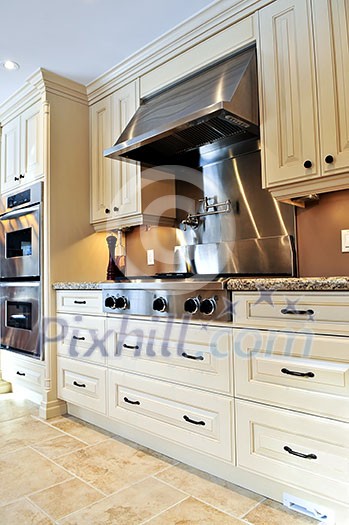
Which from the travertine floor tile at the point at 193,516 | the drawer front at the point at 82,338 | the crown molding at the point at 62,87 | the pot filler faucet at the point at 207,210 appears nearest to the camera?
the travertine floor tile at the point at 193,516

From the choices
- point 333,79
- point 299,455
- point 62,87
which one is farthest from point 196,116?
point 299,455

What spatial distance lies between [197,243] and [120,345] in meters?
0.93

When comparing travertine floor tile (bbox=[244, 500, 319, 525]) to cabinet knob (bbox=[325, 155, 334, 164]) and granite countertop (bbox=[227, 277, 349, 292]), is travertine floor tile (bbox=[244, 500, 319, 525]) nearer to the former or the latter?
granite countertop (bbox=[227, 277, 349, 292])

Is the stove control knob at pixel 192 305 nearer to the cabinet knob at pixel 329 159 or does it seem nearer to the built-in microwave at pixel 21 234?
the cabinet knob at pixel 329 159

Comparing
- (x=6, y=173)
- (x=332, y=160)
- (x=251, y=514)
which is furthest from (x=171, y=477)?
(x=6, y=173)

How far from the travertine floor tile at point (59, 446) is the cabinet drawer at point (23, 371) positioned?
2.04 feet

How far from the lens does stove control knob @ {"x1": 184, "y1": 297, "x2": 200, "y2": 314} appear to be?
6.00ft

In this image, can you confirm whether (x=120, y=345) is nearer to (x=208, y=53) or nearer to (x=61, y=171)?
(x=61, y=171)

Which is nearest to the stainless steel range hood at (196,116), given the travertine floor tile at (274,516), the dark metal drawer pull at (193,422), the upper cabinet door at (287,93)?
the upper cabinet door at (287,93)

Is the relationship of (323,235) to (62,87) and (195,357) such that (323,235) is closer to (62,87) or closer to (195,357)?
(195,357)

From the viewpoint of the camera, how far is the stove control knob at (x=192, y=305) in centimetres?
183

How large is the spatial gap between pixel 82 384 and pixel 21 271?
42.6 inches

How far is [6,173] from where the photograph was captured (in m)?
3.34

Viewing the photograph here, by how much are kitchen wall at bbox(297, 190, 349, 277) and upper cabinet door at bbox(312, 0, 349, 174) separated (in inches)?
12.6
